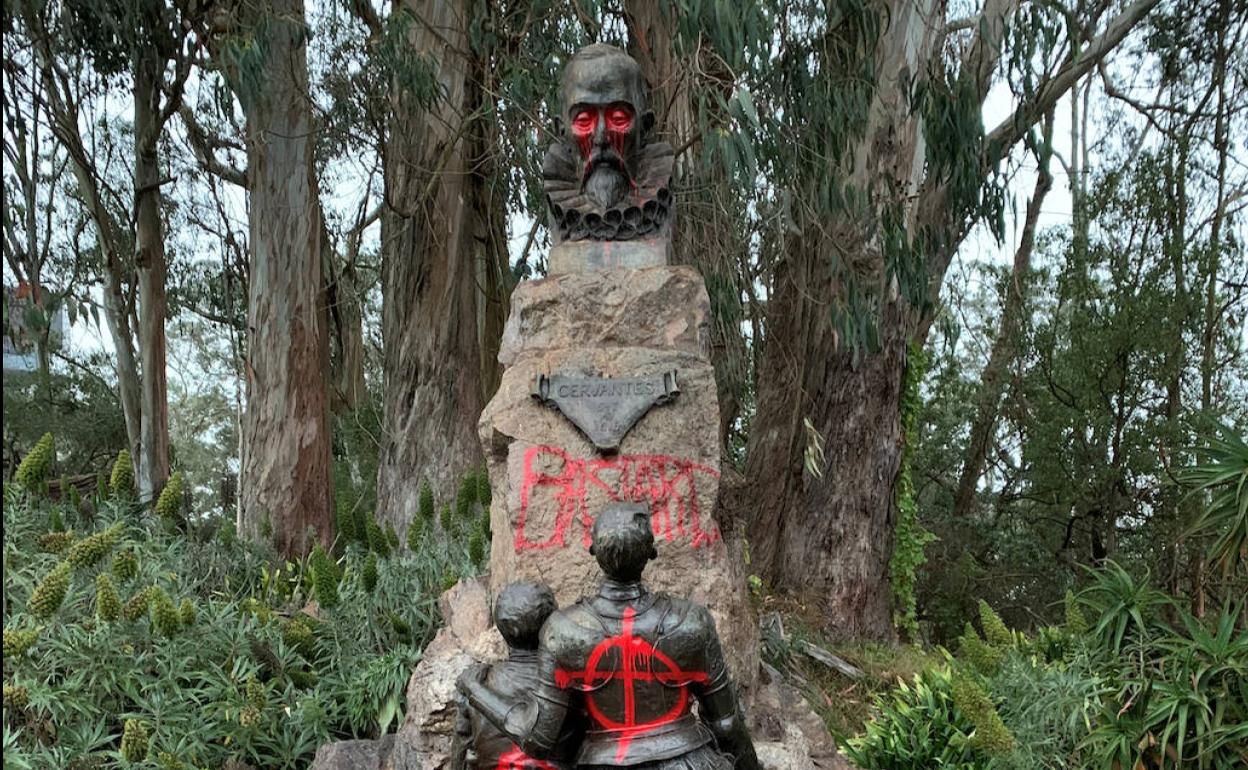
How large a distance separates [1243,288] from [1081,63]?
4.15 m

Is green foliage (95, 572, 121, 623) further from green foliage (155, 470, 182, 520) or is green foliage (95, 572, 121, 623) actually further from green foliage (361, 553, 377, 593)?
green foliage (361, 553, 377, 593)

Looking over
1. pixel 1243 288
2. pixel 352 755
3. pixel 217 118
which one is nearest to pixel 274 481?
pixel 352 755

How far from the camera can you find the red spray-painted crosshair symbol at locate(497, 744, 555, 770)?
336cm

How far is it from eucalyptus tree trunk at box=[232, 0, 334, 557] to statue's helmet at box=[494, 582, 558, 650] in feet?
18.9

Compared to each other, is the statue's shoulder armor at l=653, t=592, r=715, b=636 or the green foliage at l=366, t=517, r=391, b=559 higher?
the statue's shoulder armor at l=653, t=592, r=715, b=636

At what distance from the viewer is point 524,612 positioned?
11.0 feet

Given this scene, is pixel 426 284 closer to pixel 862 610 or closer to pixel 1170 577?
pixel 862 610

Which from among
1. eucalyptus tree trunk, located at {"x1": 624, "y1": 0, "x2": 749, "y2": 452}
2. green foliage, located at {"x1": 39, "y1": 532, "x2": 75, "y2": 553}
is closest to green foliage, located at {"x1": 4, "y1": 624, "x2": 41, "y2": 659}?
green foliage, located at {"x1": 39, "y1": 532, "x2": 75, "y2": 553}

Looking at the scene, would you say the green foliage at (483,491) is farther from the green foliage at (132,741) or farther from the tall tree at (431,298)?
the tall tree at (431,298)

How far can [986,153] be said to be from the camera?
7254 millimetres

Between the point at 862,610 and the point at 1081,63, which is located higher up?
the point at 1081,63

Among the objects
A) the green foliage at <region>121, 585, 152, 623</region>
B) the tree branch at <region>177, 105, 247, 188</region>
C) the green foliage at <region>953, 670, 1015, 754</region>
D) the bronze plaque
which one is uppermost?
the tree branch at <region>177, 105, 247, 188</region>

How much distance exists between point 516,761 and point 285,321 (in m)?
6.65

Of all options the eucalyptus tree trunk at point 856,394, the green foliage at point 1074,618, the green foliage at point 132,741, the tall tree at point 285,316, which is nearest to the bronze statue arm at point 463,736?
the green foliage at point 132,741
